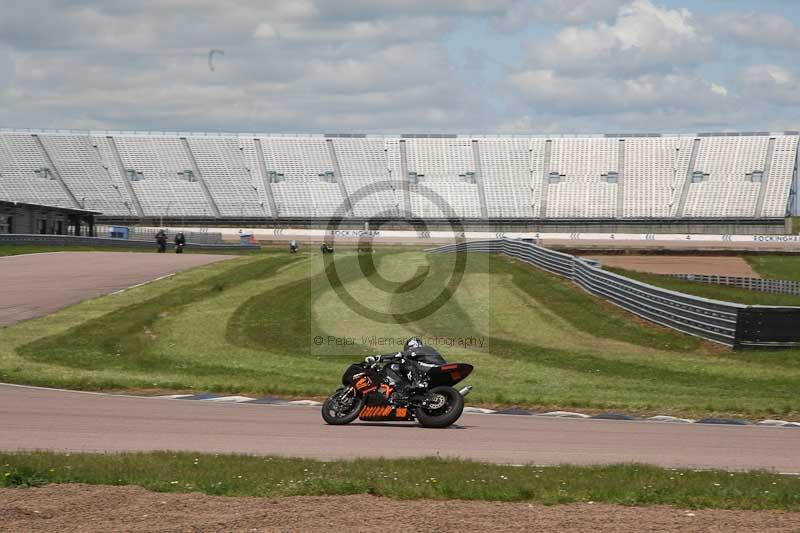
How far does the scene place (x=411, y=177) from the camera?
10775 cm

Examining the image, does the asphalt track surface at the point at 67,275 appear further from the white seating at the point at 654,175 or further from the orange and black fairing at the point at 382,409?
the white seating at the point at 654,175

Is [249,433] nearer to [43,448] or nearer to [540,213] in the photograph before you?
[43,448]

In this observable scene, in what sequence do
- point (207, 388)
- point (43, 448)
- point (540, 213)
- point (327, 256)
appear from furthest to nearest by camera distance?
point (540, 213) < point (327, 256) < point (207, 388) < point (43, 448)

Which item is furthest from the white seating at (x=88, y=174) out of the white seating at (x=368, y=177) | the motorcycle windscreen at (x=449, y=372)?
the motorcycle windscreen at (x=449, y=372)

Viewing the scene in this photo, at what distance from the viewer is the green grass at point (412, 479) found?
928 cm

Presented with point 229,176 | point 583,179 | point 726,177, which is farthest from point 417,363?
point 229,176

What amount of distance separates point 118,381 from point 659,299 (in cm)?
1583

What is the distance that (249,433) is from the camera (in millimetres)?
13625

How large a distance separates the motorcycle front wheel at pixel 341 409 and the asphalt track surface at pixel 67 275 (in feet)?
59.4

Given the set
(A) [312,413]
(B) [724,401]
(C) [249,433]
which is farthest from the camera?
(B) [724,401]

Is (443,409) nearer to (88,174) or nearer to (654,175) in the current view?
(654,175)

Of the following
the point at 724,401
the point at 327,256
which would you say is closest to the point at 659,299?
the point at 724,401

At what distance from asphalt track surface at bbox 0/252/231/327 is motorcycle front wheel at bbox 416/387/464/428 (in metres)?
19.2

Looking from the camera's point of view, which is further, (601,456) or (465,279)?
(465,279)
